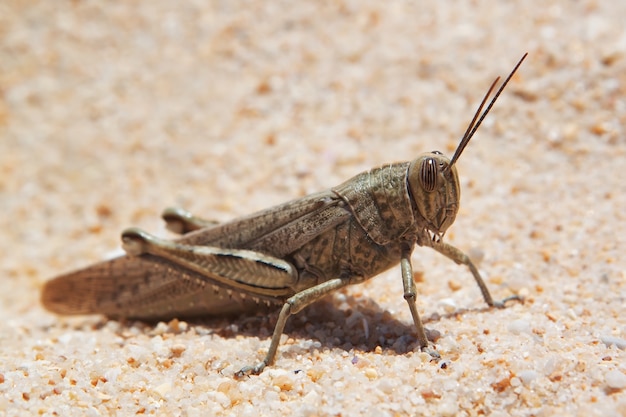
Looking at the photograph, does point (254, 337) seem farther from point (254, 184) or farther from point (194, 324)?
point (254, 184)

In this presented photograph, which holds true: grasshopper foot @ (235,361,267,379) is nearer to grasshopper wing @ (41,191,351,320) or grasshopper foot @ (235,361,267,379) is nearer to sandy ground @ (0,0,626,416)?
sandy ground @ (0,0,626,416)

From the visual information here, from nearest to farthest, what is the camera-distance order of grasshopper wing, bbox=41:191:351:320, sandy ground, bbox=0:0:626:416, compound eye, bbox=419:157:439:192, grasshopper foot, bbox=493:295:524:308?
sandy ground, bbox=0:0:626:416 → compound eye, bbox=419:157:439:192 → grasshopper wing, bbox=41:191:351:320 → grasshopper foot, bbox=493:295:524:308

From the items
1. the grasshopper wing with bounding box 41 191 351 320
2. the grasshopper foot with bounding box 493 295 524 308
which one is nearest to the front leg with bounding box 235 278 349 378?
the grasshopper wing with bounding box 41 191 351 320

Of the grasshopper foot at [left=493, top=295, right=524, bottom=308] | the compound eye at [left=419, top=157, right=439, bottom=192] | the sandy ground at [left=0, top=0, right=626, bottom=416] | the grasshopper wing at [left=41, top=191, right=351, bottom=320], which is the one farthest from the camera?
the grasshopper foot at [left=493, top=295, right=524, bottom=308]

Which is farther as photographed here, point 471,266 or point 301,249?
point 471,266

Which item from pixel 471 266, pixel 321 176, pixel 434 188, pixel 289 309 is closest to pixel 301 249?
pixel 289 309

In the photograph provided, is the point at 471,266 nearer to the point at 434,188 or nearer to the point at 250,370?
the point at 434,188
